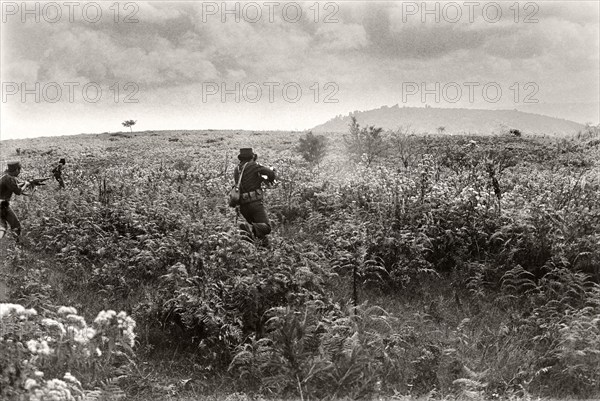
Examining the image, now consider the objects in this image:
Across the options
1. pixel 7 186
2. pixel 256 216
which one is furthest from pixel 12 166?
pixel 256 216

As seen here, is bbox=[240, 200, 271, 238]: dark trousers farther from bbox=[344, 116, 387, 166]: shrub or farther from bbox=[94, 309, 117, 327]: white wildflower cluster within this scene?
bbox=[344, 116, 387, 166]: shrub

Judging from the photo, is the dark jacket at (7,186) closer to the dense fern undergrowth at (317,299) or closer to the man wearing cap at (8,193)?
the man wearing cap at (8,193)

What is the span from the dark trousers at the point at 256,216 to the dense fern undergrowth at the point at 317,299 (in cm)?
72

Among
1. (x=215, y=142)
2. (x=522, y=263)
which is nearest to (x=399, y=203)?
(x=522, y=263)

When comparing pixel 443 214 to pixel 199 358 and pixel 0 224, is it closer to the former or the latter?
pixel 199 358

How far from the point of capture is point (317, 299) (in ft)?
22.4

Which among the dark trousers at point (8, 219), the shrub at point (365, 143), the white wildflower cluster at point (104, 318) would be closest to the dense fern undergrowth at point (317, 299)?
the white wildflower cluster at point (104, 318)

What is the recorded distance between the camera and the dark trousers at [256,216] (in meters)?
9.77

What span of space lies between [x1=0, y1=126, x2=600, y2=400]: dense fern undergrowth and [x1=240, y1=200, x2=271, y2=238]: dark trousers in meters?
0.72

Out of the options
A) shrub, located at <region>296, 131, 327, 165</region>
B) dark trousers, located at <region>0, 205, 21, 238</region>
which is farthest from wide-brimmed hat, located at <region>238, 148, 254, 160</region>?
shrub, located at <region>296, 131, 327, 165</region>

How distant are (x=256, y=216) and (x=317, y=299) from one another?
3533 mm

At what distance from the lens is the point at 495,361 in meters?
5.79

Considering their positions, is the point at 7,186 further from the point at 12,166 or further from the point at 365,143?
the point at 365,143

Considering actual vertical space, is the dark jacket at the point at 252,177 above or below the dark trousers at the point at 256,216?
above
